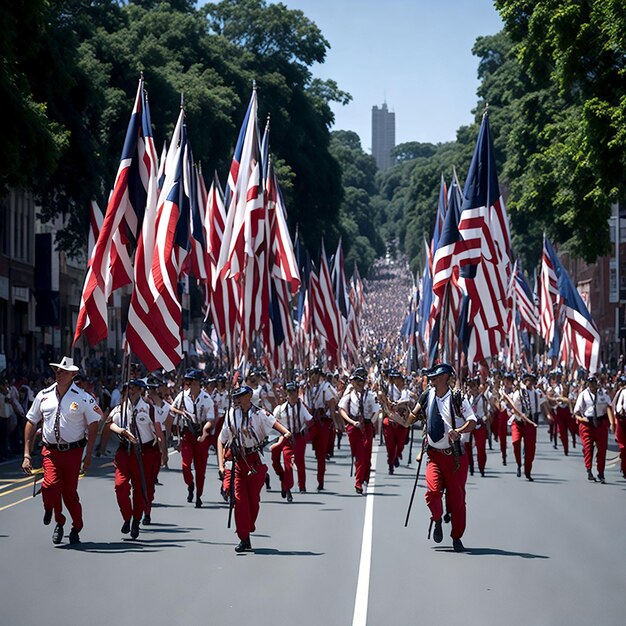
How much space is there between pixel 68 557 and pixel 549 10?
22.2 m

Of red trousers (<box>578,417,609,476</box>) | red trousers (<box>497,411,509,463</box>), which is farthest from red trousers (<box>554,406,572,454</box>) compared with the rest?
red trousers (<box>578,417,609,476</box>)

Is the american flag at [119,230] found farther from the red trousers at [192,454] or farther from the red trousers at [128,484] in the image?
the red trousers at [192,454]

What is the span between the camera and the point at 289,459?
63.9 feet

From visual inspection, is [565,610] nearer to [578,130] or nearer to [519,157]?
[578,130]

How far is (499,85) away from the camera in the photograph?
6706 centimetres

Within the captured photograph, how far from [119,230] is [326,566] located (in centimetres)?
597

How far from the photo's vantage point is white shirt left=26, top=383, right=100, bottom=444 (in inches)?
538

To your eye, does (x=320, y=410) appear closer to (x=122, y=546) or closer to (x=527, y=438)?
(x=527, y=438)

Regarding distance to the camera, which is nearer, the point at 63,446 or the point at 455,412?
the point at 455,412

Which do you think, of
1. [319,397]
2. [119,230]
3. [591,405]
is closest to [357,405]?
[319,397]

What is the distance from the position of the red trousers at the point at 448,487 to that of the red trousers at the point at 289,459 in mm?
5766

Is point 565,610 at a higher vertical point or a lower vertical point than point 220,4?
lower

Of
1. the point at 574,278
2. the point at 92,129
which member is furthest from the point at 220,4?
the point at 92,129

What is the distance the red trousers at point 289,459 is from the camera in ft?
63.6
